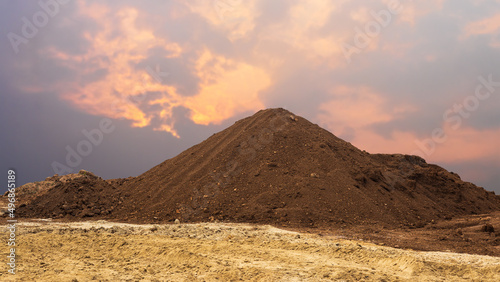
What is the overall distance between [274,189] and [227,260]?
262 inches

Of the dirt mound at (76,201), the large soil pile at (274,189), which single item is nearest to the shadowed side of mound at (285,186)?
the large soil pile at (274,189)

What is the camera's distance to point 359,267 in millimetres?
6484

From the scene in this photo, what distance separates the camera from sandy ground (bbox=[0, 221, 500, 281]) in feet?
19.9

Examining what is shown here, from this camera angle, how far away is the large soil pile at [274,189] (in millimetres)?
12625

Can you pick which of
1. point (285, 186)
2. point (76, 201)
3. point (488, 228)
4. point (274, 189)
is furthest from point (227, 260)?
point (76, 201)

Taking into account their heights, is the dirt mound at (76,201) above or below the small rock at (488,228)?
above

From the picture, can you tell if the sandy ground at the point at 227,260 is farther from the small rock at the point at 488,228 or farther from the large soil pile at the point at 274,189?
the small rock at the point at 488,228

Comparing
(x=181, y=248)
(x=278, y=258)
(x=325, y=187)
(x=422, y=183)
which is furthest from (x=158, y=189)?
(x=422, y=183)

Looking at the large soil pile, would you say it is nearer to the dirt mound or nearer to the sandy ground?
the dirt mound

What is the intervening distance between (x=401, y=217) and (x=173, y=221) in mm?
8448

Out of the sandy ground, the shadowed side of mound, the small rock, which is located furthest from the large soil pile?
the sandy ground

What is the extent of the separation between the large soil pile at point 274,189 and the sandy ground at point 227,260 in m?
3.27

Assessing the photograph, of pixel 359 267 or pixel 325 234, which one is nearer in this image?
pixel 359 267

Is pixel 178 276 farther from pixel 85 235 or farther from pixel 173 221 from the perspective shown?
pixel 173 221
